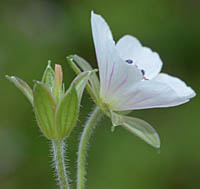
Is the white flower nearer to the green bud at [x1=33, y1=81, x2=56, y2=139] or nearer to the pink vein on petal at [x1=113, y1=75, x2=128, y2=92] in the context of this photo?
the pink vein on petal at [x1=113, y1=75, x2=128, y2=92]

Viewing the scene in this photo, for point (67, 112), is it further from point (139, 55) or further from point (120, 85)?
point (139, 55)

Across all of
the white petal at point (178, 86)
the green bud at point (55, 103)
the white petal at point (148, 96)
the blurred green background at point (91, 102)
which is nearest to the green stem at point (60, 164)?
the green bud at point (55, 103)

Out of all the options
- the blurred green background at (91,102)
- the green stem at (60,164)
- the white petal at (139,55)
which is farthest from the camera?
the blurred green background at (91,102)

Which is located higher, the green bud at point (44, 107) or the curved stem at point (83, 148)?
the green bud at point (44, 107)

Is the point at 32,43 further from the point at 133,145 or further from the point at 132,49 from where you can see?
the point at 132,49

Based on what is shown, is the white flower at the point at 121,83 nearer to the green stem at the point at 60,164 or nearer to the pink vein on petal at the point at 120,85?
the pink vein on petal at the point at 120,85

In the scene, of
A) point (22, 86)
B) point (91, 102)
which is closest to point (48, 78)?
point (22, 86)
